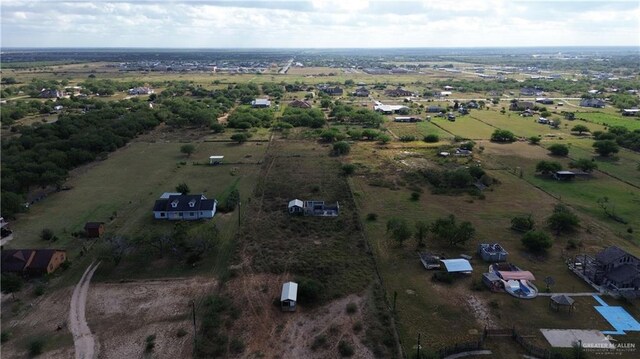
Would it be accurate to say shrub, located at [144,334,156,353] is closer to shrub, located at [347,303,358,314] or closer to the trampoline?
shrub, located at [347,303,358,314]

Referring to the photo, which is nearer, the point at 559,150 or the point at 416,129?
the point at 559,150

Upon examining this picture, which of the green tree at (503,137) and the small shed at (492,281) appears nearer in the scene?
the small shed at (492,281)

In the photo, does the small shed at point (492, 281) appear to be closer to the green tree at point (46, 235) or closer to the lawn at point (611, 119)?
the green tree at point (46, 235)

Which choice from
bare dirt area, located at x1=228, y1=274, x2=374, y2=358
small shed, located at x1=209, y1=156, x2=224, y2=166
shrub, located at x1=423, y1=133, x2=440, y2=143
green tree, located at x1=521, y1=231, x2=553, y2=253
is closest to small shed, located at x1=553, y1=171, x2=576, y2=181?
green tree, located at x1=521, y1=231, x2=553, y2=253

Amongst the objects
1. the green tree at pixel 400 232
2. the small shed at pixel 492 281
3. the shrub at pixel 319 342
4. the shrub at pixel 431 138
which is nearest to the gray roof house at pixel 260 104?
the shrub at pixel 431 138

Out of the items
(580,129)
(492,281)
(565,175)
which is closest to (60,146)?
(492,281)

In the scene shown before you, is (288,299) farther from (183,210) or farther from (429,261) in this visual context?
(183,210)

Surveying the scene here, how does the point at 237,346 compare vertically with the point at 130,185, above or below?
below
